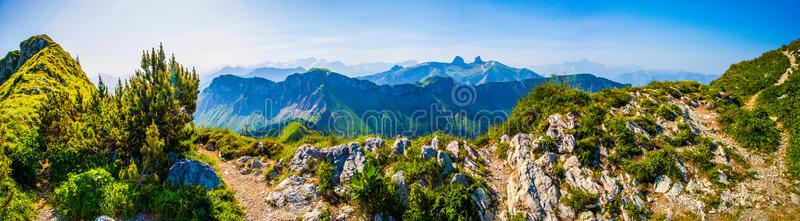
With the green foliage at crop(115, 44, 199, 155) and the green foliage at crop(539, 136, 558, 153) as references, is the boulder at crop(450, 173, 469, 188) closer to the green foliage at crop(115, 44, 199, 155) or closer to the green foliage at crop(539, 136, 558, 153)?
the green foliage at crop(539, 136, 558, 153)

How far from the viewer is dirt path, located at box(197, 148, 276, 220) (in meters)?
12.5

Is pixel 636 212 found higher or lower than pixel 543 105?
lower

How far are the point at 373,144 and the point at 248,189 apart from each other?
7.49 metres

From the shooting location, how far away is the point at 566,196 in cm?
1167

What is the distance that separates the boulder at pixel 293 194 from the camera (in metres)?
13.0

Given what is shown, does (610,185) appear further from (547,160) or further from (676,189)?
(547,160)

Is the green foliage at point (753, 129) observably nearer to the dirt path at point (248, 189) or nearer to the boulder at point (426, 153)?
the boulder at point (426, 153)

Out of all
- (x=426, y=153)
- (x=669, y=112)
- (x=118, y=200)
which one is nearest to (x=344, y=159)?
(x=426, y=153)

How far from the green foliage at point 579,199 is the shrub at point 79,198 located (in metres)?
19.2

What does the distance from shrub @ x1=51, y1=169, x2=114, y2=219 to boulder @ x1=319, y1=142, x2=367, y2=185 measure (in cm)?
938

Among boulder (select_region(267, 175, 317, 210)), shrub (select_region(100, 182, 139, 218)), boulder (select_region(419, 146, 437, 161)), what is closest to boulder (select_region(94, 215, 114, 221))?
shrub (select_region(100, 182, 139, 218))

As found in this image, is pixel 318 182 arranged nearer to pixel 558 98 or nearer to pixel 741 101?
pixel 558 98

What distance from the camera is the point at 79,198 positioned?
10.5 m

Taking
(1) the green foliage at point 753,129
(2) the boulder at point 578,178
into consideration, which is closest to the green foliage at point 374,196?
(2) the boulder at point 578,178
